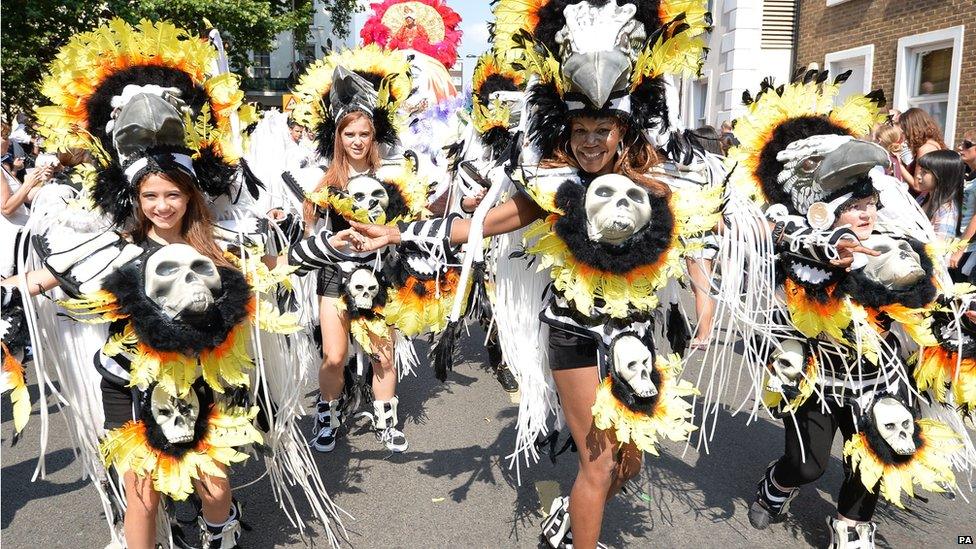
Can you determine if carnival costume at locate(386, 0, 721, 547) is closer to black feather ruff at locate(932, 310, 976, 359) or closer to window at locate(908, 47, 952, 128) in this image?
black feather ruff at locate(932, 310, 976, 359)

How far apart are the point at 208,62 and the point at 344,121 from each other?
137cm

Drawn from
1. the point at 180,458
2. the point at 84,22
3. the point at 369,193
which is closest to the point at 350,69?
the point at 369,193

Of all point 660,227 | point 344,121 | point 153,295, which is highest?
point 344,121

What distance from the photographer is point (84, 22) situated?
14.6 m

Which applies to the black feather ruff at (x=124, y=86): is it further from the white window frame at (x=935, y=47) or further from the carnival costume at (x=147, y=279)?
the white window frame at (x=935, y=47)

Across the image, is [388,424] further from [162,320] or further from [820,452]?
[820,452]

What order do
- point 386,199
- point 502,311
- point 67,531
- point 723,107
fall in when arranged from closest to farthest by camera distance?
point 502,311 < point 67,531 < point 386,199 < point 723,107

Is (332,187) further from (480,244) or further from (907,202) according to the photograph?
(907,202)

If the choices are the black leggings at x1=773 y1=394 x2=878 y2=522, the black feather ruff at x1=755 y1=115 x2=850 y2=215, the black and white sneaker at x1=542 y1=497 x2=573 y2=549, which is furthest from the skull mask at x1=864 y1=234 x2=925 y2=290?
the black and white sneaker at x1=542 y1=497 x2=573 y2=549

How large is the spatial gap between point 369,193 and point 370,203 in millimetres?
61

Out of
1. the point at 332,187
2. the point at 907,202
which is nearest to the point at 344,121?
the point at 332,187

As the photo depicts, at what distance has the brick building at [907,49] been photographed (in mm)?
9445

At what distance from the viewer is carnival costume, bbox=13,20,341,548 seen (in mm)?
2287

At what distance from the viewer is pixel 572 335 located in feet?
8.36
